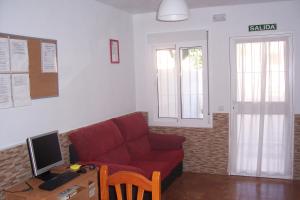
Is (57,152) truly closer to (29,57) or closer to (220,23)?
(29,57)

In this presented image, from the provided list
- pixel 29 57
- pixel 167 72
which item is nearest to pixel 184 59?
pixel 167 72

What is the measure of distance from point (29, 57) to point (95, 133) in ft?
3.88

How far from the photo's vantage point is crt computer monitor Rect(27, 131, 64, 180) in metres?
2.58

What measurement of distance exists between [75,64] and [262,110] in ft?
9.30

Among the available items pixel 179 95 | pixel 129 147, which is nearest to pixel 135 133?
pixel 129 147

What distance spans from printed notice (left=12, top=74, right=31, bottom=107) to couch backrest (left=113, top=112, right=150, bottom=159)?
5.09ft

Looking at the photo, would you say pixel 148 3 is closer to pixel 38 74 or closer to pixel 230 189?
pixel 38 74

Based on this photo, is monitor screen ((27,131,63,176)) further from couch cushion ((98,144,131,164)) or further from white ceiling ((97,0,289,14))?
white ceiling ((97,0,289,14))

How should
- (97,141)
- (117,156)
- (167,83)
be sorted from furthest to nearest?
(167,83)
(117,156)
(97,141)

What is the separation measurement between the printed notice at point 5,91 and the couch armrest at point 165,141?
100 inches

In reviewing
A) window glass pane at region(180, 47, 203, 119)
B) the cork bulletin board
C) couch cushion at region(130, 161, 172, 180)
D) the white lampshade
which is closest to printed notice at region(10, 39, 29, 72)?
the cork bulletin board

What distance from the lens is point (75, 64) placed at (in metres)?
3.65

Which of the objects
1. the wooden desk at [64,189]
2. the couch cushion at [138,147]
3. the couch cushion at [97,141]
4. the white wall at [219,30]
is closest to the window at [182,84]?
the white wall at [219,30]

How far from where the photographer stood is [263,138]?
467 cm
